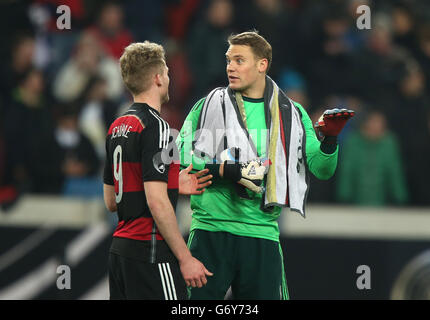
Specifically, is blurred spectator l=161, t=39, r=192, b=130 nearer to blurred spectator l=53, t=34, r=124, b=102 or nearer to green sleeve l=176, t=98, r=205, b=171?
blurred spectator l=53, t=34, r=124, b=102

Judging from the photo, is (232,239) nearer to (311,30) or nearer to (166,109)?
(166,109)

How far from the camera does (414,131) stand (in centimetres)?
909

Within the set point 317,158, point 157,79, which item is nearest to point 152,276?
point 157,79

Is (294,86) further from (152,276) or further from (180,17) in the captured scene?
(152,276)

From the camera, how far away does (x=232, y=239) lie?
502 cm

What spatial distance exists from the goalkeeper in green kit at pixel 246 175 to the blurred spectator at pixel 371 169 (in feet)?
11.8

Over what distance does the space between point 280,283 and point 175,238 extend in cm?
97

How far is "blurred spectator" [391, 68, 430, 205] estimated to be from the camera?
889cm

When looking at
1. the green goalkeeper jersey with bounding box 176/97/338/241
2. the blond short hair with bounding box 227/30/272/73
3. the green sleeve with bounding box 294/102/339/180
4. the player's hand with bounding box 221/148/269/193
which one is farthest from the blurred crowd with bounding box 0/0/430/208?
the player's hand with bounding box 221/148/269/193

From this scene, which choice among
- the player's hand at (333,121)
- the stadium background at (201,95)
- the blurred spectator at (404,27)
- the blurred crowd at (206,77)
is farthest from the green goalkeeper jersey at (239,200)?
the blurred spectator at (404,27)

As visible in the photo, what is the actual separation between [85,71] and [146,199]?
5122 millimetres

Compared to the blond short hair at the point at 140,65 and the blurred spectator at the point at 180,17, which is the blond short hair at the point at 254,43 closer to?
the blond short hair at the point at 140,65

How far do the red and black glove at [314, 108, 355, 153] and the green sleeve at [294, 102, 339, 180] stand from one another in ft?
0.15

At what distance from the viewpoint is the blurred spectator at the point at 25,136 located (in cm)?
833
